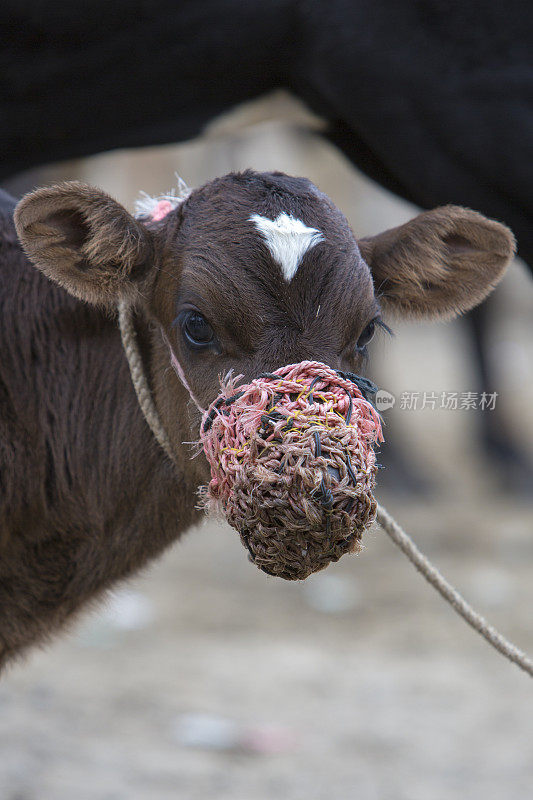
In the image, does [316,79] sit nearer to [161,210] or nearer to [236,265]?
[161,210]

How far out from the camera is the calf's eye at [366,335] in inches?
95.7

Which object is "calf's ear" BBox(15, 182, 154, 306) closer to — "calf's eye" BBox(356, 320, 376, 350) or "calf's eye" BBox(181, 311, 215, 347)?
"calf's eye" BBox(181, 311, 215, 347)

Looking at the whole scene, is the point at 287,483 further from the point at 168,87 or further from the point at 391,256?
the point at 168,87

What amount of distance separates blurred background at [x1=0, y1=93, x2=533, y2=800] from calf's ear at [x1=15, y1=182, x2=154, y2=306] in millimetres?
923

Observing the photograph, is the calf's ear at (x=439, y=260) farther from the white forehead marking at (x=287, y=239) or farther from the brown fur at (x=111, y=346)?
the white forehead marking at (x=287, y=239)

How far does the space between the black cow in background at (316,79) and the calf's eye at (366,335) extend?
105 cm

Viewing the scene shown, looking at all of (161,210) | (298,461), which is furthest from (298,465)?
(161,210)

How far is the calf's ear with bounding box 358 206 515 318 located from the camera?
8.56ft

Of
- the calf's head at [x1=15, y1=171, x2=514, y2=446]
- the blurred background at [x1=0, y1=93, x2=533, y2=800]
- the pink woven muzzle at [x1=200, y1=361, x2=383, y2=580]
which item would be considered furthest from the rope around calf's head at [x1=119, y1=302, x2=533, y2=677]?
the blurred background at [x1=0, y1=93, x2=533, y2=800]

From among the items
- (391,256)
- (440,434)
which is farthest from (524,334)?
(391,256)

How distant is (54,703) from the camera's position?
4.19m

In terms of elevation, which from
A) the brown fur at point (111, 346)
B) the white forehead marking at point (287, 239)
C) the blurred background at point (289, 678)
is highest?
the white forehead marking at point (287, 239)

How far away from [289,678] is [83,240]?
9.03 ft

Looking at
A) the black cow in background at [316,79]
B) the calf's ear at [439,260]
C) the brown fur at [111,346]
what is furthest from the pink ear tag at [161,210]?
the black cow in background at [316,79]
